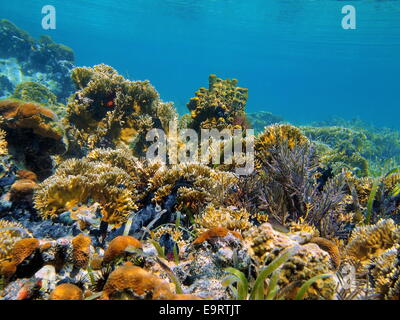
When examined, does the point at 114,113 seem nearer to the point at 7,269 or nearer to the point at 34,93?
the point at 7,269

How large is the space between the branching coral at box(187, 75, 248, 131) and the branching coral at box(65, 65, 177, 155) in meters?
1.40

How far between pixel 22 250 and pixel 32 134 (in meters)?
3.50

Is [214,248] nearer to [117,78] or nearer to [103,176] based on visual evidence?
[103,176]

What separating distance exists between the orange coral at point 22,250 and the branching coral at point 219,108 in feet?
21.0

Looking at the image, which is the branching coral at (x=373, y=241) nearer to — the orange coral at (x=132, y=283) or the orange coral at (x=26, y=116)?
the orange coral at (x=132, y=283)

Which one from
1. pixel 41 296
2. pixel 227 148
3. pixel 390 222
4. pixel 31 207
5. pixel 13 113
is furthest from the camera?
pixel 227 148

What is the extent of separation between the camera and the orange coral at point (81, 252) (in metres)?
2.81

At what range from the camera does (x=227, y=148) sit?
5.78m

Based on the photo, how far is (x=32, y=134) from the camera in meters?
5.21

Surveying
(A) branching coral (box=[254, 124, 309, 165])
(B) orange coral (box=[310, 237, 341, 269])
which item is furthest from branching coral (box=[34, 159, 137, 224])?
(A) branching coral (box=[254, 124, 309, 165])

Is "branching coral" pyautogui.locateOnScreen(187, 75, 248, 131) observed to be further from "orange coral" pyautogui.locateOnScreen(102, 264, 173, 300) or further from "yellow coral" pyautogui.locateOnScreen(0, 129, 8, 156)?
"orange coral" pyautogui.locateOnScreen(102, 264, 173, 300)

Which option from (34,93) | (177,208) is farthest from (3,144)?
(34,93)

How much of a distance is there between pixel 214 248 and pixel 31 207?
314 cm
